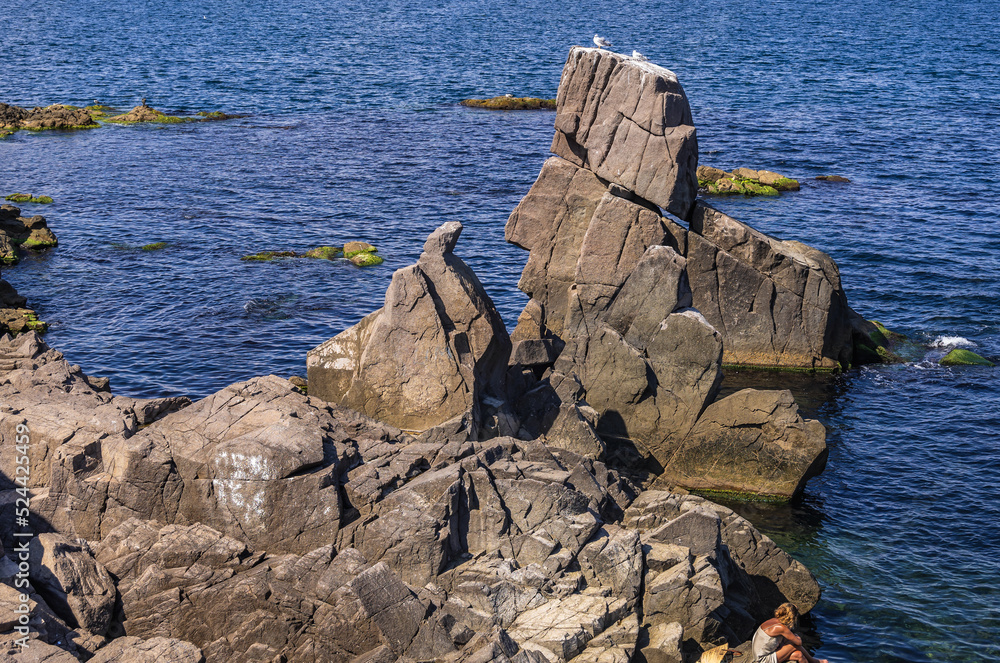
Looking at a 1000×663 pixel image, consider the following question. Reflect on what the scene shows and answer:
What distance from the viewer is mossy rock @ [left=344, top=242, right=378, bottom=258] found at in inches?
2013

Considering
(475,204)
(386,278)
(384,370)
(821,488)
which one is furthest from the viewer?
(475,204)

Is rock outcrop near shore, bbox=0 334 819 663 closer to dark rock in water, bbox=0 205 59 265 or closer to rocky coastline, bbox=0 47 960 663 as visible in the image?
rocky coastline, bbox=0 47 960 663

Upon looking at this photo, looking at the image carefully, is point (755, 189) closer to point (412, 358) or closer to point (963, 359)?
point (963, 359)

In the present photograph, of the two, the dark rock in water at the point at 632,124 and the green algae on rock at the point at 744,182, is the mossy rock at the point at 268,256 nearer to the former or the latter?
the dark rock in water at the point at 632,124

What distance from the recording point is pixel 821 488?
29984mm

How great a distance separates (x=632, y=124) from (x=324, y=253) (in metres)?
22.6

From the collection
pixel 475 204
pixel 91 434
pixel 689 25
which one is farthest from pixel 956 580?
pixel 689 25

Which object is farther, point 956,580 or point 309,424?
point 956,580

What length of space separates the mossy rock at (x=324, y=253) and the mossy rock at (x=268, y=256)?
0.84 metres

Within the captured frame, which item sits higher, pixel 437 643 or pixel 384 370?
pixel 384 370

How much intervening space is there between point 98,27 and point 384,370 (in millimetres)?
150180

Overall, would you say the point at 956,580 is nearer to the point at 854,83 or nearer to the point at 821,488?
the point at 821,488

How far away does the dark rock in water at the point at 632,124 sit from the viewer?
3462 centimetres

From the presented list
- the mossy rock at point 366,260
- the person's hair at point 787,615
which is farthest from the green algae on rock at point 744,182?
the person's hair at point 787,615
